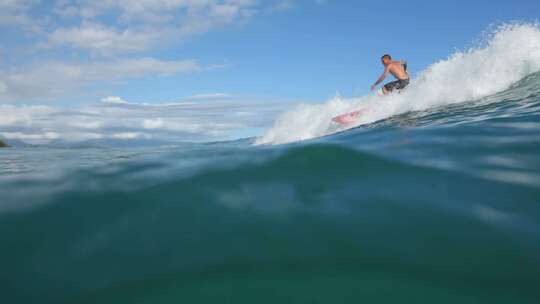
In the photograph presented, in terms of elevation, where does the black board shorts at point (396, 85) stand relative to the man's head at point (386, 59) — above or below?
below

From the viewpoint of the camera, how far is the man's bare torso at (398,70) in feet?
39.7

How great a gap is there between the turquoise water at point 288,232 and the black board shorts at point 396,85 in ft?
29.8

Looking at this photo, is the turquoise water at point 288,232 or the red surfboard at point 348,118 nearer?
the turquoise water at point 288,232

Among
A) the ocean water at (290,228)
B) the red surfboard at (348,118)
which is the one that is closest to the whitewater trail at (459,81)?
the red surfboard at (348,118)

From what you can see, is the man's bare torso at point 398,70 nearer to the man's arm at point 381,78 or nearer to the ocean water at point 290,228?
the man's arm at point 381,78

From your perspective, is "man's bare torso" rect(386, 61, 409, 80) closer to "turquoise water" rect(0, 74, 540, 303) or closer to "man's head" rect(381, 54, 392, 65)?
"man's head" rect(381, 54, 392, 65)

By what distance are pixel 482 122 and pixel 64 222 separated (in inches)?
191

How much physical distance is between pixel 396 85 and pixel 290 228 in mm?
11137

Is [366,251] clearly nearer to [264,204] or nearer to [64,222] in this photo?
[264,204]

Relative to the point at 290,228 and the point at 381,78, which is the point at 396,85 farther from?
the point at 290,228

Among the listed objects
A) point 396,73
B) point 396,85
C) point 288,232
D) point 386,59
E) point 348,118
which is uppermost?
point 386,59

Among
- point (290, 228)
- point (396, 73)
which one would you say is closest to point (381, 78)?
point (396, 73)

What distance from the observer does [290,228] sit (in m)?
2.14

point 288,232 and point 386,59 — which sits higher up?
point 386,59
